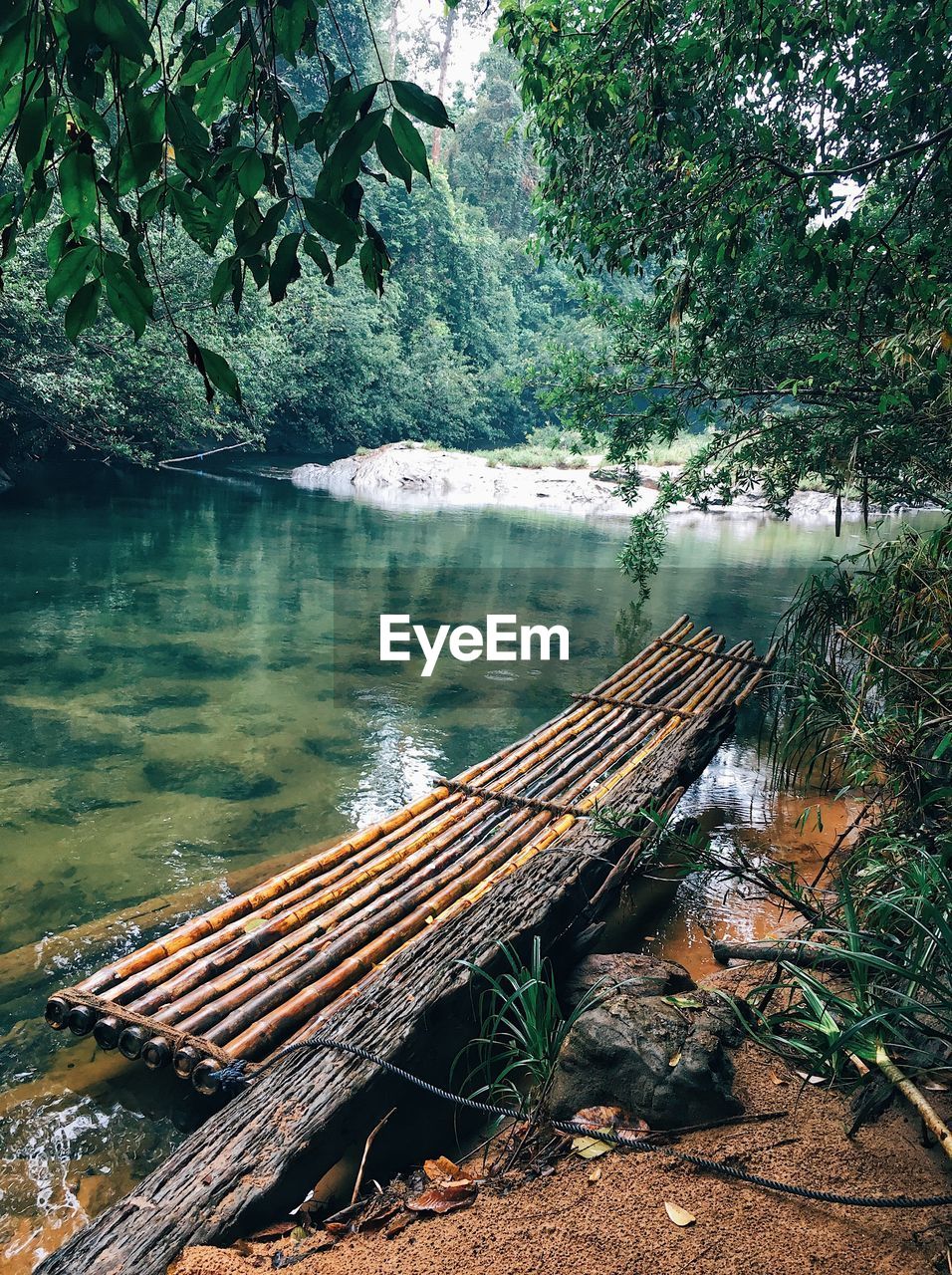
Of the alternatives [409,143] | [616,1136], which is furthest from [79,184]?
[616,1136]

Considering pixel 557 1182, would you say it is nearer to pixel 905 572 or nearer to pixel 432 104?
pixel 432 104

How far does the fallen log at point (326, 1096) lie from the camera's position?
166cm

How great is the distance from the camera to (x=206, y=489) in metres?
18.4

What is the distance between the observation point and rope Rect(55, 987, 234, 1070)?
7.84 ft

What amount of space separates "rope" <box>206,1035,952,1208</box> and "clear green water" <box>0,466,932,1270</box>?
373mm

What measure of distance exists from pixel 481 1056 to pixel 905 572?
2.65 meters

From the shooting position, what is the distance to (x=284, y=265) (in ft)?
3.35

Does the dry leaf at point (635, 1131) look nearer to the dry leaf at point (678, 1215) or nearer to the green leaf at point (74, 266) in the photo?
the dry leaf at point (678, 1215)

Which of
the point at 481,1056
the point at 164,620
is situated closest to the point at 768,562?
the point at 164,620

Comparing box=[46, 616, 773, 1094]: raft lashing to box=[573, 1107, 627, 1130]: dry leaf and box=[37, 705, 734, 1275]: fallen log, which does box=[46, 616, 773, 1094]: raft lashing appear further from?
box=[573, 1107, 627, 1130]: dry leaf

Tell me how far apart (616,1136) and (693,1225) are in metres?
0.26

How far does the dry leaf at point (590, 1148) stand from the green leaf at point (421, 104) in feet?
6.46

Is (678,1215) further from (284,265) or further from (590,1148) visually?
(284,265)

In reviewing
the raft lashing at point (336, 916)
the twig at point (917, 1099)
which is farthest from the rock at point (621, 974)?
the twig at point (917, 1099)
